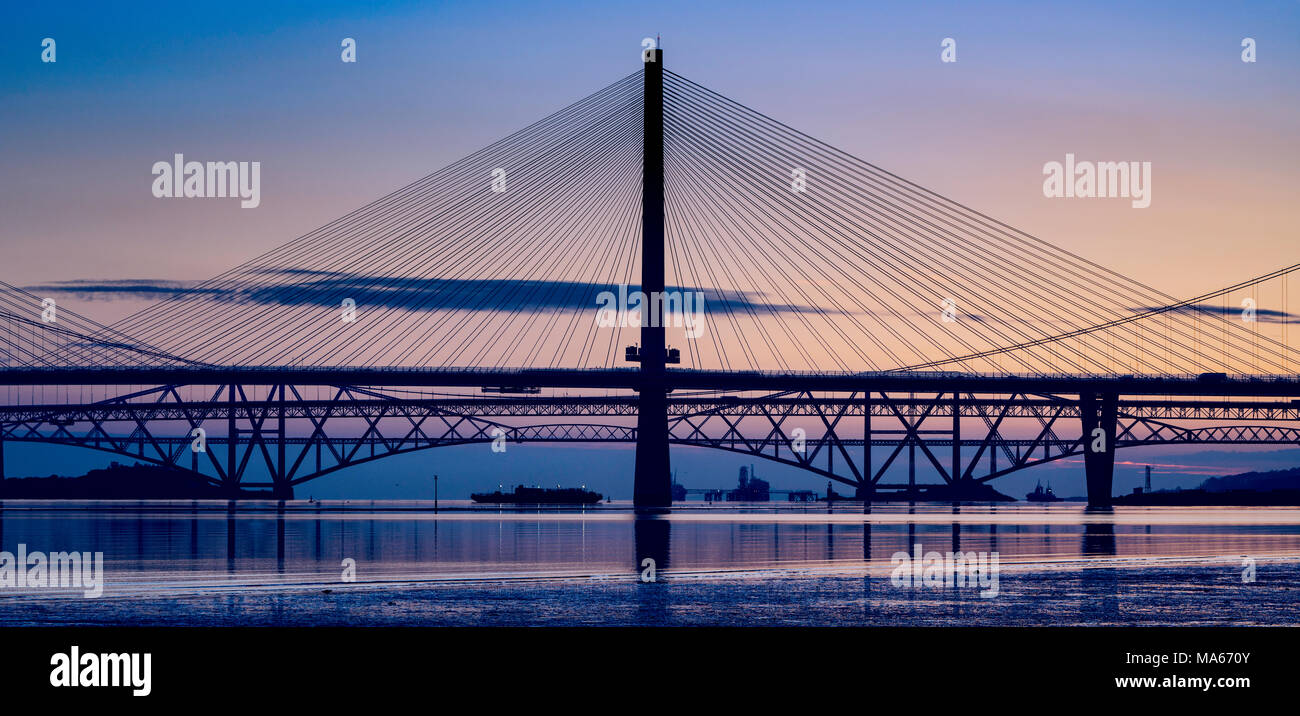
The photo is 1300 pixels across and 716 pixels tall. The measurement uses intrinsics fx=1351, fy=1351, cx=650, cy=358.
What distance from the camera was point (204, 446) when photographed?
125 m

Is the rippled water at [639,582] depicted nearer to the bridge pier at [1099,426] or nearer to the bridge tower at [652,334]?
the bridge tower at [652,334]

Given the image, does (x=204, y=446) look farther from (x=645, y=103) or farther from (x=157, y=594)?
(x=157, y=594)

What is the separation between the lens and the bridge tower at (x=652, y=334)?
75.2 m

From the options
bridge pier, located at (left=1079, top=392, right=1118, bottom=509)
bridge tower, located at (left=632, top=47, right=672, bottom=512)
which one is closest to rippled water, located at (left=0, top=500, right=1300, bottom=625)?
bridge tower, located at (left=632, top=47, right=672, bottom=512)

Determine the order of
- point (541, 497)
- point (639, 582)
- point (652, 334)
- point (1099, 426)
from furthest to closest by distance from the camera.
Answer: point (541, 497)
point (1099, 426)
point (652, 334)
point (639, 582)

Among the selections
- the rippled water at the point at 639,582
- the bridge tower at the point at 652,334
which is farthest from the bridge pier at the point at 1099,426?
the rippled water at the point at 639,582

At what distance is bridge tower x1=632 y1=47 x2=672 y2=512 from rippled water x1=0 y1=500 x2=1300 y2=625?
31367 millimetres

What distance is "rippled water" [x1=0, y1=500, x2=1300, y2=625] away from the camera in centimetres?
1900

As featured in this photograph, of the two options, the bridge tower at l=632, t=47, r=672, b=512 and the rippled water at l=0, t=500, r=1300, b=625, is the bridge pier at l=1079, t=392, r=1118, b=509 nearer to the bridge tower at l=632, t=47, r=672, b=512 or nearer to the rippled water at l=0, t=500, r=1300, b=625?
the bridge tower at l=632, t=47, r=672, b=512

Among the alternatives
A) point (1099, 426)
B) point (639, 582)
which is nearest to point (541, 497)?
point (1099, 426)

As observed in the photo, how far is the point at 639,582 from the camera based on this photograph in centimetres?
2508

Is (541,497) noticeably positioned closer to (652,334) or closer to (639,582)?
(652,334)

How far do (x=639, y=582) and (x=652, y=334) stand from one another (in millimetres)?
52027
